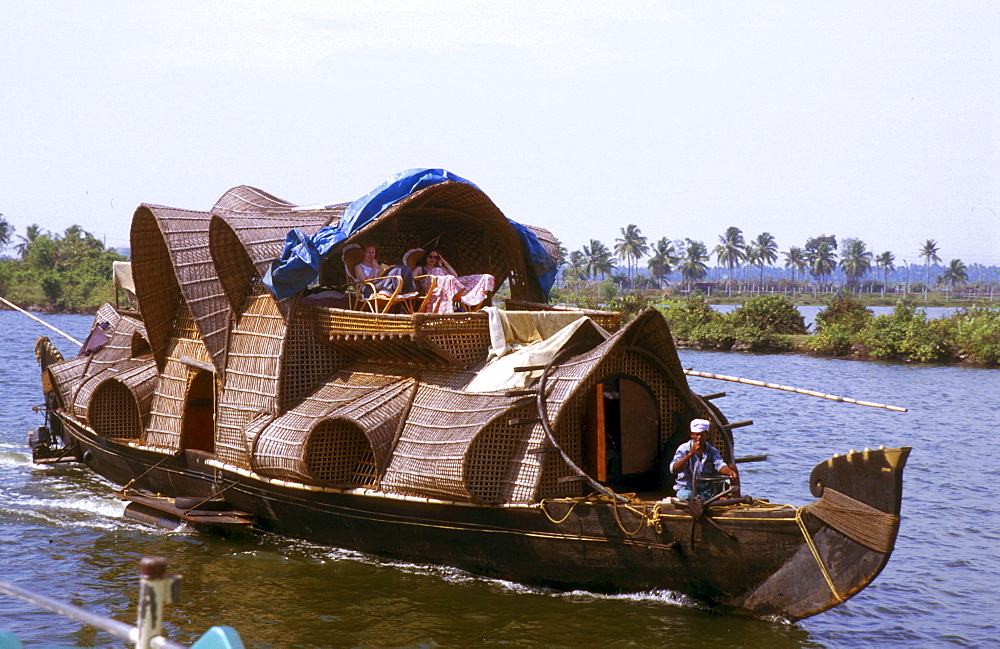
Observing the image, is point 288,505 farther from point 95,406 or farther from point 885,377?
point 885,377

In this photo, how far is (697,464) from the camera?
24.2 ft

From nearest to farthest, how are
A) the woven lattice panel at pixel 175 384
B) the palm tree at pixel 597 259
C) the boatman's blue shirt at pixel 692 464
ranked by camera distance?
the boatman's blue shirt at pixel 692 464 → the woven lattice panel at pixel 175 384 → the palm tree at pixel 597 259

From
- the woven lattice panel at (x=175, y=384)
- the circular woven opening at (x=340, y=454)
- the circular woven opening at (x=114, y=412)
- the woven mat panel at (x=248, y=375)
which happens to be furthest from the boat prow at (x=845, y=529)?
the circular woven opening at (x=114, y=412)

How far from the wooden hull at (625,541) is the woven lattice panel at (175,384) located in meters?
1.66

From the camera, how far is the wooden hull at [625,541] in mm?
6555

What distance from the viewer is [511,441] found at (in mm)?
7879

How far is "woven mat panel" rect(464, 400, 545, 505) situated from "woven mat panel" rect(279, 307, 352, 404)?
7.75ft

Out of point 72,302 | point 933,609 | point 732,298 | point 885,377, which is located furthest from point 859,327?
point 732,298

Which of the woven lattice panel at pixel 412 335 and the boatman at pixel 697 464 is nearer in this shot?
the boatman at pixel 697 464

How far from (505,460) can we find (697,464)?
1515 mm

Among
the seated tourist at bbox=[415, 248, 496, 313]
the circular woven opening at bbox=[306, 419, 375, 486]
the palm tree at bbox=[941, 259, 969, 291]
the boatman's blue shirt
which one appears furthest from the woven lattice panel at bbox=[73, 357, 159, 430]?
the palm tree at bbox=[941, 259, 969, 291]

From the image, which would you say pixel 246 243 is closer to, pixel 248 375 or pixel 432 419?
pixel 248 375

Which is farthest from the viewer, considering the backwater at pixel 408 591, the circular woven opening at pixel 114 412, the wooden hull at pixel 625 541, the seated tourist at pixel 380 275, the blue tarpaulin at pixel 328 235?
the circular woven opening at pixel 114 412

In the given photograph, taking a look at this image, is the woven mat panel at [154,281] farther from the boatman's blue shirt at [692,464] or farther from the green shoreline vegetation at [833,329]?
the green shoreline vegetation at [833,329]
